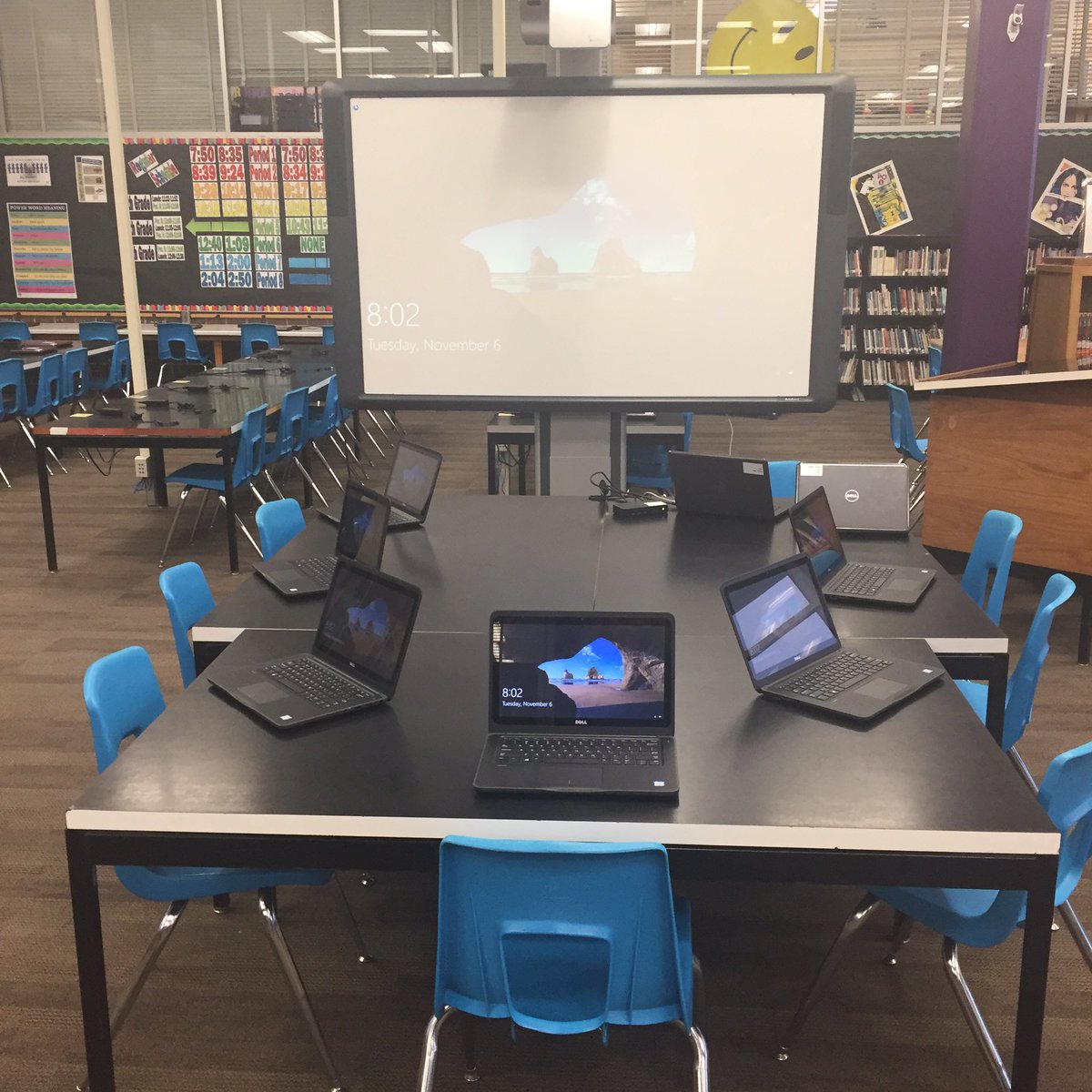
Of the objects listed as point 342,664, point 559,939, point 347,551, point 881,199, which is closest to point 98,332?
point 881,199

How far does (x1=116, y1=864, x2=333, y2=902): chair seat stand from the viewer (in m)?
2.29

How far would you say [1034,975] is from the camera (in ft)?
6.31

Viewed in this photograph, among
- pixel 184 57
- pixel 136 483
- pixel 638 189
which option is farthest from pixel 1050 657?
pixel 184 57

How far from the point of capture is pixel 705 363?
4.05 meters

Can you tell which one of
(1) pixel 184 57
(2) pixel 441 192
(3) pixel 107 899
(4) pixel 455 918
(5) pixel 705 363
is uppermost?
(1) pixel 184 57

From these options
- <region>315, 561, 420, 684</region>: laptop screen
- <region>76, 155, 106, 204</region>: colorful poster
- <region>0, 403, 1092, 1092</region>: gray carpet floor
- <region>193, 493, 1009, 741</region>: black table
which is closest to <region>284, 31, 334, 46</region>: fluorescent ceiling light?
<region>76, 155, 106, 204</region>: colorful poster

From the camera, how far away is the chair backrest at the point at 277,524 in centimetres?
377

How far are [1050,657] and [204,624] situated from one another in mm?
3614

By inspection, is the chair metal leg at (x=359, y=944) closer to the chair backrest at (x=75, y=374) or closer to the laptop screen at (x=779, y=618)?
the laptop screen at (x=779, y=618)

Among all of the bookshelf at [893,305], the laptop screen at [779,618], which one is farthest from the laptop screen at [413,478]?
the bookshelf at [893,305]

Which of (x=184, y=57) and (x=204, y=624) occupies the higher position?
(x=184, y=57)

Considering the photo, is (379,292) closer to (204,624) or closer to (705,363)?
(705,363)

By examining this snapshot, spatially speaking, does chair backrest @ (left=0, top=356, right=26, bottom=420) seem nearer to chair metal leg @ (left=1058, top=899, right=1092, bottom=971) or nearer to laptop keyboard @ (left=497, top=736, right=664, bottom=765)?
laptop keyboard @ (left=497, top=736, right=664, bottom=765)

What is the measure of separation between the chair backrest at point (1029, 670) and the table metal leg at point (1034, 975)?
3.55ft
